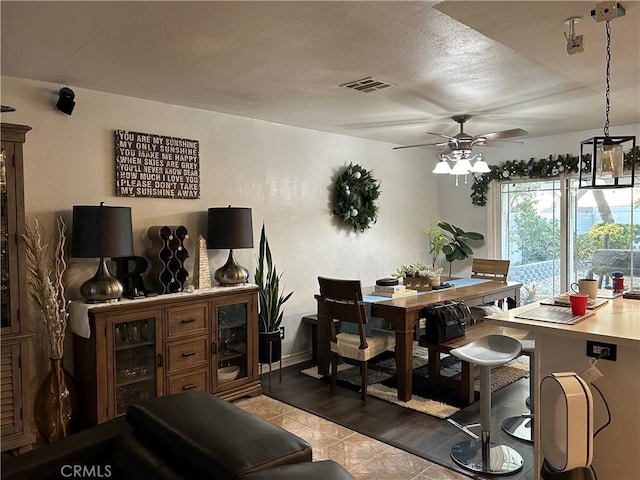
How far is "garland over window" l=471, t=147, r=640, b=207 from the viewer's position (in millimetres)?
5473

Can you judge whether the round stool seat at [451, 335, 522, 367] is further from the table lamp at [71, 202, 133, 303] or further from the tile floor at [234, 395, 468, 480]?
the table lamp at [71, 202, 133, 303]

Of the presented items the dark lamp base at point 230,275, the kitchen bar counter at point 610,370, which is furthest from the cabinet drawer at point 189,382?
the kitchen bar counter at point 610,370

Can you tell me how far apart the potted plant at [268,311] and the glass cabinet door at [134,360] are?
102 cm

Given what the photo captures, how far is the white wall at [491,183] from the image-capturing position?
5484 millimetres

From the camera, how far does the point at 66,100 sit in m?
3.25

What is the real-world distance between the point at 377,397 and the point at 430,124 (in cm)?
270

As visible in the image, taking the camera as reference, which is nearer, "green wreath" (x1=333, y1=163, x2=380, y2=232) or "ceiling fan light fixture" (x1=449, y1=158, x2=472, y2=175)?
"ceiling fan light fixture" (x1=449, y1=158, x2=472, y2=175)

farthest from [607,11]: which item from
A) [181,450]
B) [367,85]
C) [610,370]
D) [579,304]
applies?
[181,450]

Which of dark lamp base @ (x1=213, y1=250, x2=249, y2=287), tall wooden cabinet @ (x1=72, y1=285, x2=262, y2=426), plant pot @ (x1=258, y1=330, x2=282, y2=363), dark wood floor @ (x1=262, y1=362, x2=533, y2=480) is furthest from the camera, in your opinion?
plant pot @ (x1=258, y1=330, x2=282, y2=363)

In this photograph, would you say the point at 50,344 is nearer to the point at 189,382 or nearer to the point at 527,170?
the point at 189,382

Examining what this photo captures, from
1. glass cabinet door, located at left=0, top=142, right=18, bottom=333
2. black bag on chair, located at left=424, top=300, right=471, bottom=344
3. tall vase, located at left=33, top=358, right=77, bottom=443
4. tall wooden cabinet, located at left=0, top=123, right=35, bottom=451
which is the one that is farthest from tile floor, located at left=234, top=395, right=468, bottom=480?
glass cabinet door, located at left=0, top=142, right=18, bottom=333

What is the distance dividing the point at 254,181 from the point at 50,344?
2.18 meters

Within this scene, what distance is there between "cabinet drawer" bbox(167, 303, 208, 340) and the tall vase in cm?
72

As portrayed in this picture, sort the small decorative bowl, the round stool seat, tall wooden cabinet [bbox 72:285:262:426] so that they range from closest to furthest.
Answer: the round stool seat
tall wooden cabinet [bbox 72:285:262:426]
the small decorative bowl
